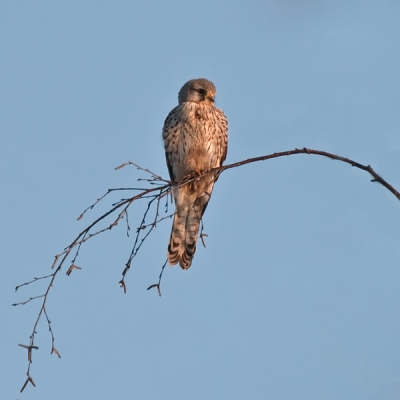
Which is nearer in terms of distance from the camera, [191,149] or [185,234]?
[191,149]

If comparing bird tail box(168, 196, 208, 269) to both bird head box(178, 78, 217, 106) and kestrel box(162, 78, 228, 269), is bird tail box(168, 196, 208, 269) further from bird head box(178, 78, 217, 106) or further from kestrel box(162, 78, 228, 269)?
bird head box(178, 78, 217, 106)

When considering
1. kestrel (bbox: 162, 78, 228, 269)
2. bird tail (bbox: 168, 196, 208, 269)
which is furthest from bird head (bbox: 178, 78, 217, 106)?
bird tail (bbox: 168, 196, 208, 269)

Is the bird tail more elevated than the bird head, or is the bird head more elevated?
the bird head

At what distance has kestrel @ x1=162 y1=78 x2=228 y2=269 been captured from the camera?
16.1 feet

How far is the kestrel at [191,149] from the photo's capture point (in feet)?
16.1

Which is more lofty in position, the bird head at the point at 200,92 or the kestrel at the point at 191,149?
the bird head at the point at 200,92

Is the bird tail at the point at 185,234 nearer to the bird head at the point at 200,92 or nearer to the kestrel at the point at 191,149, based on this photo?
the kestrel at the point at 191,149

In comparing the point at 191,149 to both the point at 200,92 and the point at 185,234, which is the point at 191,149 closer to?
the point at 200,92

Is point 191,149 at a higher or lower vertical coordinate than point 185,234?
higher

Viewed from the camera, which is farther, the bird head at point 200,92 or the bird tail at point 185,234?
Answer: the bird head at point 200,92

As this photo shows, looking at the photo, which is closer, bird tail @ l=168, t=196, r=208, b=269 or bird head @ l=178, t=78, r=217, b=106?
bird tail @ l=168, t=196, r=208, b=269

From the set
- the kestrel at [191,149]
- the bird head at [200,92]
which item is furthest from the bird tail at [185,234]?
the bird head at [200,92]

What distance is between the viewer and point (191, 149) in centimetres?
490

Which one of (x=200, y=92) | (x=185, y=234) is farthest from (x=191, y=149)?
(x=185, y=234)
